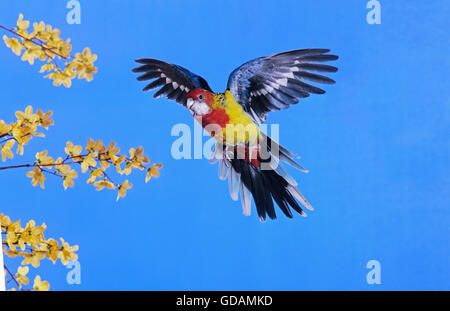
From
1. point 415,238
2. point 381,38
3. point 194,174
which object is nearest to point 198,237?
point 194,174

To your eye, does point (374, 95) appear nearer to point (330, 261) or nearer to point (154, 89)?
point (330, 261)

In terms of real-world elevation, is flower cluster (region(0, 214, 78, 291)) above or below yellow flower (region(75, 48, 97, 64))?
below

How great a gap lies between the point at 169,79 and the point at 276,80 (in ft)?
0.93

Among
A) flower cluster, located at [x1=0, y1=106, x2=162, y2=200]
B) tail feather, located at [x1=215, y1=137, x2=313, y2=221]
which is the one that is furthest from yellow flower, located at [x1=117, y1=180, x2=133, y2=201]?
tail feather, located at [x1=215, y1=137, x2=313, y2=221]

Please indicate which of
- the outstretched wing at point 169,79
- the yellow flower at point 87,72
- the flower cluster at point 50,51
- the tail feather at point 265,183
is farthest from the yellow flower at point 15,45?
the tail feather at point 265,183

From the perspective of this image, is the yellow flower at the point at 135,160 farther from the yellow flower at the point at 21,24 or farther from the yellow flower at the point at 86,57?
the yellow flower at the point at 21,24

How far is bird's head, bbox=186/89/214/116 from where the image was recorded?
119 centimetres

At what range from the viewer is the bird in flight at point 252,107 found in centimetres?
117

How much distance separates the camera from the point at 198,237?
1182mm

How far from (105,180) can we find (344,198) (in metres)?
0.60

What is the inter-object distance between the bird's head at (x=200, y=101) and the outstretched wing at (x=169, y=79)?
14 millimetres

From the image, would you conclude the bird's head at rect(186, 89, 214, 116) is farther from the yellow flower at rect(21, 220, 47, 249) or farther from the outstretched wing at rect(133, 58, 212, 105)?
the yellow flower at rect(21, 220, 47, 249)

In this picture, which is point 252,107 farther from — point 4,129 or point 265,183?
point 4,129

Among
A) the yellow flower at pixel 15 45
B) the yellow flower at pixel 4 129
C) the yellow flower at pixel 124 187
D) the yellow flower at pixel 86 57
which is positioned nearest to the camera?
the yellow flower at pixel 4 129
